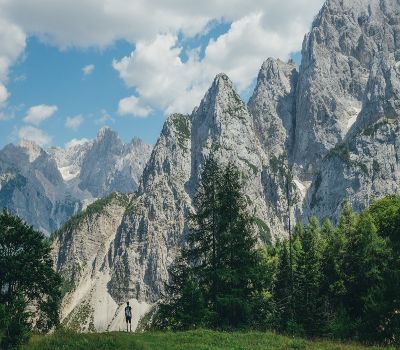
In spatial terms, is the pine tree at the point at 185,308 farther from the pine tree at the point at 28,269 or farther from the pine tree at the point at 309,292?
the pine tree at the point at 309,292

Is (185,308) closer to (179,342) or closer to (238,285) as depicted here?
(238,285)

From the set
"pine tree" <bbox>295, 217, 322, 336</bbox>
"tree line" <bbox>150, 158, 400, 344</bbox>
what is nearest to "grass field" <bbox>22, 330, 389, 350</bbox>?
"tree line" <bbox>150, 158, 400, 344</bbox>

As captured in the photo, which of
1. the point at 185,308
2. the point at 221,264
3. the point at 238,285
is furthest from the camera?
the point at 221,264

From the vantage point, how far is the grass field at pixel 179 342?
2169 centimetres

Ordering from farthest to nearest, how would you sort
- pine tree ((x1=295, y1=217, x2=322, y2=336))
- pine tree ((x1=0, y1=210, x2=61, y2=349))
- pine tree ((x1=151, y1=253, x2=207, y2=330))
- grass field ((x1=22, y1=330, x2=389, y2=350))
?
1. pine tree ((x1=295, y1=217, x2=322, y2=336))
2. pine tree ((x1=0, y1=210, x2=61, y2=349))
3. pine tree ((x1=151, y1=253, x2=207, y2=330))
4. grass field ((x1=22, y1=330, x2=389, y2=350))

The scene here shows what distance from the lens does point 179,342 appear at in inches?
965

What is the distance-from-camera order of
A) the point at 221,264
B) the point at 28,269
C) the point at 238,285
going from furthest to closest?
1. the point at 28,269
2. the point at 221,264
3. the point at 238,285

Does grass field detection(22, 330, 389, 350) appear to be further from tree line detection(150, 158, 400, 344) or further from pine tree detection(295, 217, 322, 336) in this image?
pine tree detection(295, 217, 322, 336)

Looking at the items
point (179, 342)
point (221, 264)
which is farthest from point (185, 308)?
point (179, 342)

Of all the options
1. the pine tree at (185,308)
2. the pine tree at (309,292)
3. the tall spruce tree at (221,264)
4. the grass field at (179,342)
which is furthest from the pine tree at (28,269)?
the pine tree at (309,292)

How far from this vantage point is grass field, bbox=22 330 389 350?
71.2ft

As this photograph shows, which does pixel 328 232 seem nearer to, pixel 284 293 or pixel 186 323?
pixel 284 293

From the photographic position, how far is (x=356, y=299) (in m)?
48.4

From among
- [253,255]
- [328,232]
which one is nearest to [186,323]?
[253,255]
